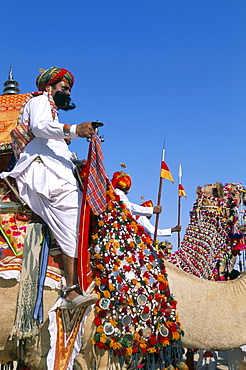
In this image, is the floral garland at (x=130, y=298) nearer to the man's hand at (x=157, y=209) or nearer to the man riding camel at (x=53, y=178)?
the man riding camel at (x=53, y=178)

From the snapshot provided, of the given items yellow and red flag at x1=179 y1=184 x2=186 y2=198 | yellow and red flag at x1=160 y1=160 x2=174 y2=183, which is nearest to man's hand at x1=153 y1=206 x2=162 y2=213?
yellow and red flag at x1=160 y1=160 x2=174 y2=183

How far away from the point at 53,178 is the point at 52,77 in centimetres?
111

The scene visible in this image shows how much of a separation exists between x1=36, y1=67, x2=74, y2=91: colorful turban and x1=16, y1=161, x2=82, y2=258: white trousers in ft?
2.97

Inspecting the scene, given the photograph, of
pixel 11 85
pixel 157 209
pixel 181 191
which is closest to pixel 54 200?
pixel 157 209

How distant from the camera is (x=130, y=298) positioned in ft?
13.7

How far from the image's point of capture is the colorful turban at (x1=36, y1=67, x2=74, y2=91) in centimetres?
479

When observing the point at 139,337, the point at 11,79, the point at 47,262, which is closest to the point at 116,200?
the point at 47,262

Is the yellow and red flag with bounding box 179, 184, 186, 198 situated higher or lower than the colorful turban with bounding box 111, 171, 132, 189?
higher

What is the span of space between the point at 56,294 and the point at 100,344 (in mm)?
614

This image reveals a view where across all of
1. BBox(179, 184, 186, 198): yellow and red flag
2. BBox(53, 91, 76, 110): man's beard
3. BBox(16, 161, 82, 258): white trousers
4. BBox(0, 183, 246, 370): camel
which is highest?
BBox(179, 184, 186, 198): yellow and red flag

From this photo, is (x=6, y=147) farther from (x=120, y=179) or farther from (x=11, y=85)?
(x=11, y=85)

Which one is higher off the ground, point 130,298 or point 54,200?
point 54,200

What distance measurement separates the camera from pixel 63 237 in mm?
4301

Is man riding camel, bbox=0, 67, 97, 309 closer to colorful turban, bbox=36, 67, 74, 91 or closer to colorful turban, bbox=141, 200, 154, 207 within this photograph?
colorful turban, bbox=36, 67, 74, 91
